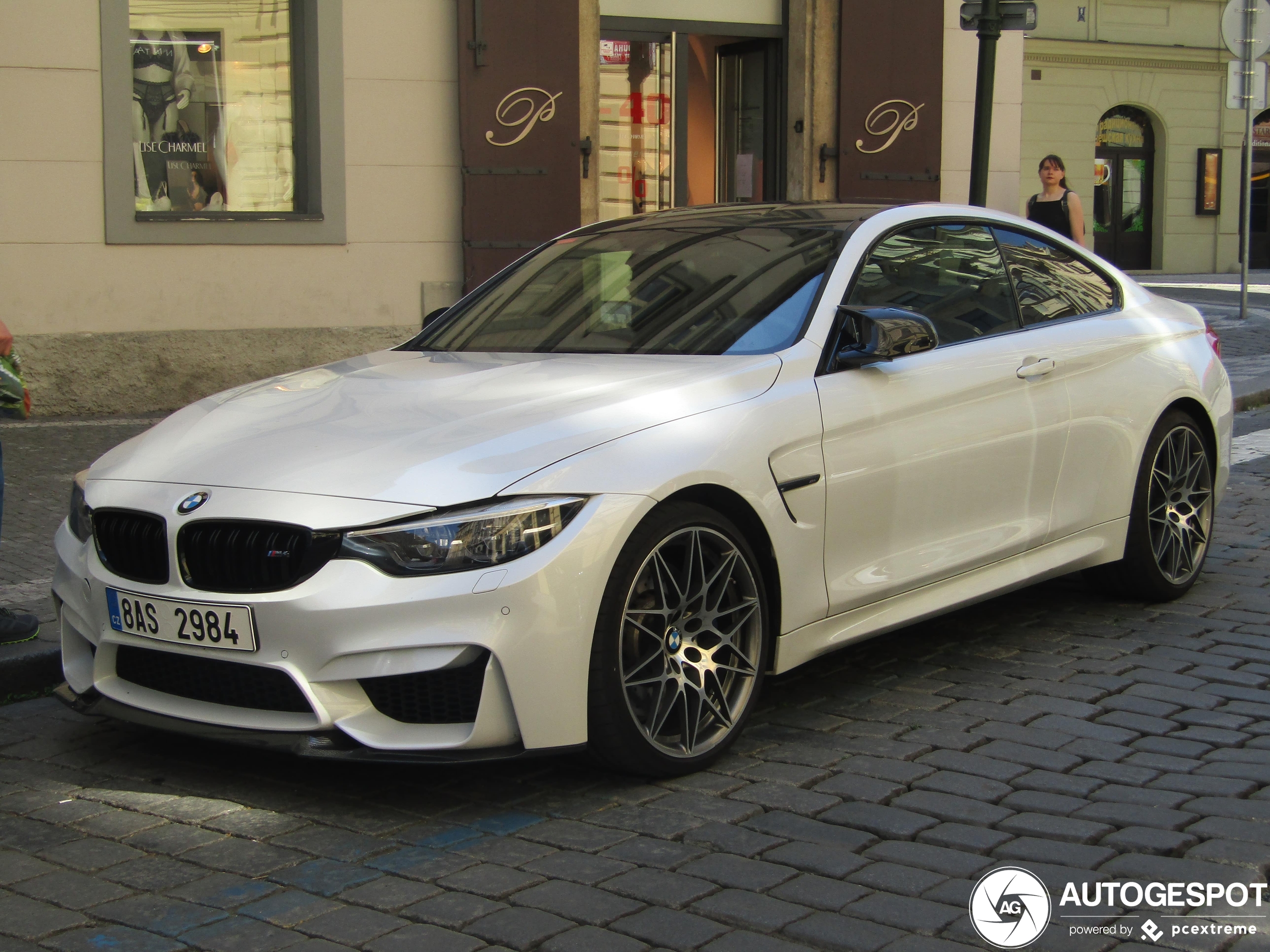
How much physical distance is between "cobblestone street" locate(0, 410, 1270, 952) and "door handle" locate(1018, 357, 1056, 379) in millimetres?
955

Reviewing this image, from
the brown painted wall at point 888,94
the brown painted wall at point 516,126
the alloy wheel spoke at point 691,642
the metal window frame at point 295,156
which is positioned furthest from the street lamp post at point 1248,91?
the alloy wheel spoke at point 691,642

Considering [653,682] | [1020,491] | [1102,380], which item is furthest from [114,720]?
[1102,380]

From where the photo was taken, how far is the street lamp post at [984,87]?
9328 millimetres

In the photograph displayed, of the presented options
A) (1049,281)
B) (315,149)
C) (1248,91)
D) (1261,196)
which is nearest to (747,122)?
(315,149)

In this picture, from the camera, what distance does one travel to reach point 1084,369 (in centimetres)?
533

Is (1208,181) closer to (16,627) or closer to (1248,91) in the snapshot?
(1248,91)

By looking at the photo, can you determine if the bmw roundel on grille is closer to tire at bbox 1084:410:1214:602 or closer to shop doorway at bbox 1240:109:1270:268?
tire at bbox 1084:410:1214:602

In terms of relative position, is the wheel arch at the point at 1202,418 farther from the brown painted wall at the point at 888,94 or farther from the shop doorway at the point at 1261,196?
the shop doorway at the point at 1261,196

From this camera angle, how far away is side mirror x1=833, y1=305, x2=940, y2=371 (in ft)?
14.5

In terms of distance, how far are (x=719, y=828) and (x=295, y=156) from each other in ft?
29.3

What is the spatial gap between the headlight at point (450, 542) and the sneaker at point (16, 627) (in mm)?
1857

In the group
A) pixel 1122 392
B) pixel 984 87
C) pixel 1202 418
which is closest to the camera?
pixel 1122 392

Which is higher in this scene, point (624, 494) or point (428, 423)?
point (428, 423)

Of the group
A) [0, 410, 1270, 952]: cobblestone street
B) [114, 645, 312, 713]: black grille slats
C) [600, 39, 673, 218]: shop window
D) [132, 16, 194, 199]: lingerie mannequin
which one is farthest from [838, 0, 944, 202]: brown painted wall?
[114, 645, 312, 713]: black grille slats
